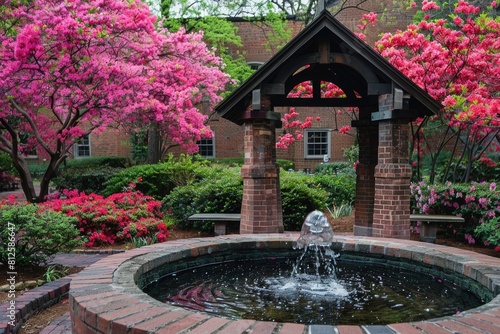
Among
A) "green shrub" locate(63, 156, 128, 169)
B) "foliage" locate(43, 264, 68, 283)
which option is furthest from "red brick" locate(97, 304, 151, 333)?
"green shrub" locate(63, 156, 128, 169)

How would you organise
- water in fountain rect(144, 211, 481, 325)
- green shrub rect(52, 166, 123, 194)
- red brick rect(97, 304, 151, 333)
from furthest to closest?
green shrub rect(52, 166, 123, 194) → water in fountain rect(144, 211, 481, 325) → red brick rect(97, 304, 151, 333)

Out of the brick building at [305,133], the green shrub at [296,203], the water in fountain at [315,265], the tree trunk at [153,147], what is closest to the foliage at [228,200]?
the green shrub at [296,203]

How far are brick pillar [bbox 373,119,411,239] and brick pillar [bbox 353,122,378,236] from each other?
3.33 feet

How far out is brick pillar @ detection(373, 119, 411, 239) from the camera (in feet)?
20.5

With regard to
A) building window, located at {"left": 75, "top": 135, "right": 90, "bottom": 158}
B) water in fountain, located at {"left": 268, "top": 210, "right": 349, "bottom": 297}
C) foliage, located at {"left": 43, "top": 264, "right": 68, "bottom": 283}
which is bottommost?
foliage, located at {"left": 43, "top": 264, "right": 68, "bottom": 283}

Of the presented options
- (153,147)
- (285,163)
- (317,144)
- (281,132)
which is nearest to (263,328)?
(153,147)

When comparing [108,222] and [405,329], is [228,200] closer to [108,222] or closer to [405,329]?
[108,222]

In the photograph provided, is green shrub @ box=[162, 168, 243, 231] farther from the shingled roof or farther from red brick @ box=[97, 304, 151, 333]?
red brick @ box=[97, 304, 151, 333]

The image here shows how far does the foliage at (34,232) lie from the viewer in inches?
199

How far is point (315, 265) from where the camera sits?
440 cm

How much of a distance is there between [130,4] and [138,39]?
1270mm

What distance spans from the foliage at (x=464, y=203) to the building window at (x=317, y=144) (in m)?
12.9

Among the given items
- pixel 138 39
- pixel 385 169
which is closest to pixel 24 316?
pixel 385 169

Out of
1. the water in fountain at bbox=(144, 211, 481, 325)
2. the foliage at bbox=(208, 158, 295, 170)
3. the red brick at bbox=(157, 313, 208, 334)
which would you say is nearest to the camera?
the red brick at bbox=(157, 313, 208, 334)
